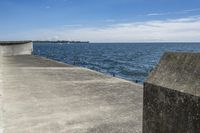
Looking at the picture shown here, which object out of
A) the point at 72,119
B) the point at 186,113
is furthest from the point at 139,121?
the point at 186,113

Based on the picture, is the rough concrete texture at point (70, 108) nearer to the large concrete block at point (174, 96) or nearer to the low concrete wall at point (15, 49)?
the large concrete block at point (174, 96)

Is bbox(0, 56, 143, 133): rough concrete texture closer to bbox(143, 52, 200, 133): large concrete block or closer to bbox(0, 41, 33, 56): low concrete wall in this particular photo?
bbox(143, 52, 200, 133): large concrete block

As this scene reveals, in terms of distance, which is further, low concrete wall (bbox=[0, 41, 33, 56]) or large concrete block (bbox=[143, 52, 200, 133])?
low concrete wall (bbox=[0, 41, 33, 56])

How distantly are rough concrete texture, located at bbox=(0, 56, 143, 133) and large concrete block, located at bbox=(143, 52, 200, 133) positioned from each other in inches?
91.1

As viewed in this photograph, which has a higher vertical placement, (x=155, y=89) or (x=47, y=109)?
(x=155, y=89)

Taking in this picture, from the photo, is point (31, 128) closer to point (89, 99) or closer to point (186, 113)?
point (89, 99)

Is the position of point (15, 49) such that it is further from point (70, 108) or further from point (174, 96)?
point (174, 96)

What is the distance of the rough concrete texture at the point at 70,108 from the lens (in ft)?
19.3

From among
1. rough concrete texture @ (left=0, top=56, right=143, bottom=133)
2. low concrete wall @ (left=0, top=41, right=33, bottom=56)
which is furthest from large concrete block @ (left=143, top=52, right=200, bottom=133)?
low concrete wall @ (left=0, top=41, right=33, bottom=56)

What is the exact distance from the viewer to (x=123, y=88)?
10625mm

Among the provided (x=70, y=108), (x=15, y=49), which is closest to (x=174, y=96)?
(x=70, y=108)

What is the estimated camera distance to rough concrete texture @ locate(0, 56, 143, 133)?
5.88 meters

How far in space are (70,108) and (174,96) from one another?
4703 millimetres

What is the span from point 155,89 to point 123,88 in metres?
7.24
